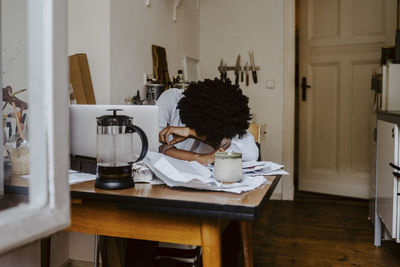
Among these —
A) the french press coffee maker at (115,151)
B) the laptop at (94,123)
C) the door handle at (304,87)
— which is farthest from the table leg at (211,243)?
the door handle at (304,87)

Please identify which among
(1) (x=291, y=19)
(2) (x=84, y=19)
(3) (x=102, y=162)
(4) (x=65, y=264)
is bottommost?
(4) (x=65, y=264)

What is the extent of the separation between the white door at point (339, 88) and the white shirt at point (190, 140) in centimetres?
270

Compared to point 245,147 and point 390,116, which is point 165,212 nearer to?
point 245,147

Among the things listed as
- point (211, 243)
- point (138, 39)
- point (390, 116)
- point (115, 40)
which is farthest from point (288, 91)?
point (211, 243)

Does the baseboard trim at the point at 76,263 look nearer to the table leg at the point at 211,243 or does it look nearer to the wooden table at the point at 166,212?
the wooden table at the point at 166,212

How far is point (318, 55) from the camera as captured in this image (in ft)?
14.4

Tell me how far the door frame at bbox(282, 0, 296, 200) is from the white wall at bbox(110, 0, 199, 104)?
3.38 feet

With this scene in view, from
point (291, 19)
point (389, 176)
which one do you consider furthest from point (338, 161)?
point (389, 176)

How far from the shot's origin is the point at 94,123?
4.71 ft

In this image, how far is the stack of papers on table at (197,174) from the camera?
1.16 metres

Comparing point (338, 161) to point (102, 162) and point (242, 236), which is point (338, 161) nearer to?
point (242, 236)

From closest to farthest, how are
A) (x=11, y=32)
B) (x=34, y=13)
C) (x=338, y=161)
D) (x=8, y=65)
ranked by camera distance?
(x=34, y=13) → (x=11, y=32) → (x=8, y=65) → (x=338, y=161)

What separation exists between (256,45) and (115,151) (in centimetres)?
318

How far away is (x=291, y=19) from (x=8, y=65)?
3410mm
